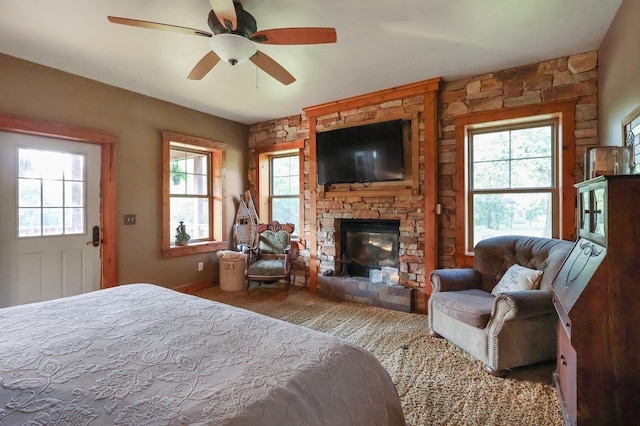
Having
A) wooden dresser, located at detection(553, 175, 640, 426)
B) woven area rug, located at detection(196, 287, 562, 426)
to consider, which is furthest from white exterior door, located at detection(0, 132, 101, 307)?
wooden dresser, located at detection(553, 175, 640, 426)

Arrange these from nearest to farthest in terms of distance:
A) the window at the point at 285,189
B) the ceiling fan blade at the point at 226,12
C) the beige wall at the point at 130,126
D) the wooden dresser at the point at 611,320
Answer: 1. the wooden dresser at the point at 611,320
2. the ceiling fan blade at the point at 226,12
3. the beige wall at the point at 130,126
4. the window at the point at 285,189

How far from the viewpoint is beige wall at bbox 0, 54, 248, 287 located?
2.86m

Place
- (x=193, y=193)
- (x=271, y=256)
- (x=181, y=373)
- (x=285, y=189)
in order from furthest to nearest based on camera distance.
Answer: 1. (x=285, y=189)
2. (x=193, y=193)
3. (x=271, y=256)
4. (x=181, y=373)

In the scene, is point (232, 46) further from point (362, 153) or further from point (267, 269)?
point (267, 269)

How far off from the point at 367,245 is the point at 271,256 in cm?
138

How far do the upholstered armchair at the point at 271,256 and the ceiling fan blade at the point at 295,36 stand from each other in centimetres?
271

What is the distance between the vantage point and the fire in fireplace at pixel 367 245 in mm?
3859

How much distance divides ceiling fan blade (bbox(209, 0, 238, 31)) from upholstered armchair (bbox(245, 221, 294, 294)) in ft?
9.35

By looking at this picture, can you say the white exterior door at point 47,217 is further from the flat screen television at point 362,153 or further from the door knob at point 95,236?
the flat screen television at point 362,153

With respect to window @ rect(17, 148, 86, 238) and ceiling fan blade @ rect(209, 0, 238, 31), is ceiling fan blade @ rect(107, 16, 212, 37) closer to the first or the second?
ceiling fan blade @ rect(209, 0, 238, 31)

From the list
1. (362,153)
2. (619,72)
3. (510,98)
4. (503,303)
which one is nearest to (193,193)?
(362,153)

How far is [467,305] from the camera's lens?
7.79 feet

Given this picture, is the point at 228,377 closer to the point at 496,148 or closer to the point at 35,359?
the point at 35,359

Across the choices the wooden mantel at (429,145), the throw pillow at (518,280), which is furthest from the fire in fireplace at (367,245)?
the throw pillow at (518,280)
